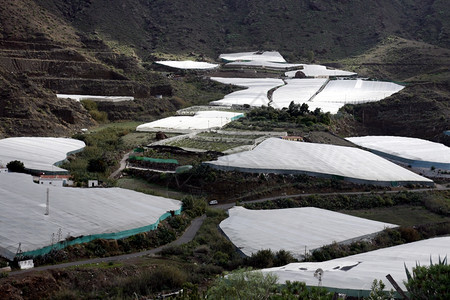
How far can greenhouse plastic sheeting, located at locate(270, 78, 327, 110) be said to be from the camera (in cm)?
7006

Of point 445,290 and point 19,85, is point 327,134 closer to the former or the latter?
point 19,85

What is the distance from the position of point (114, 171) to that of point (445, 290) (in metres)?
28.8

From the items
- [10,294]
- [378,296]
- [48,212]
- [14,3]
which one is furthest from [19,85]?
[378,296]

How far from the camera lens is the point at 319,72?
301 ft

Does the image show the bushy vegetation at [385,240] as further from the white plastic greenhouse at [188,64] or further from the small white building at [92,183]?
the white plastic greenhouse at [188,64]

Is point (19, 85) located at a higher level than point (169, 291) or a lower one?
higher

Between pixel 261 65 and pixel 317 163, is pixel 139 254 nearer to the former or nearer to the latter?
pixel 317 163

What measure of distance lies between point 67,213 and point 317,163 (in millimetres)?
18745

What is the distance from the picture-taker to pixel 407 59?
309 feet

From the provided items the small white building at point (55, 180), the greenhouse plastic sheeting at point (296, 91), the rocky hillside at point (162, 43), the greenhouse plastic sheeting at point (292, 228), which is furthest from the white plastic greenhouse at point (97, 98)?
the greenhouse plastic sheeting at point (292, 228)

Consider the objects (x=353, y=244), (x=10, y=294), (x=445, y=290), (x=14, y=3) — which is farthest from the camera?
(x=14, y=3)

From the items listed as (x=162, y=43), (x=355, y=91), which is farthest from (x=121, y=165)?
(x=162, y=43)

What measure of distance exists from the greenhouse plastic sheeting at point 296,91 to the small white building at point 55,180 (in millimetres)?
34580

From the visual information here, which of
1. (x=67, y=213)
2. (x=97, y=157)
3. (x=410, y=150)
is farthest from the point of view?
(x=410, y=150)
